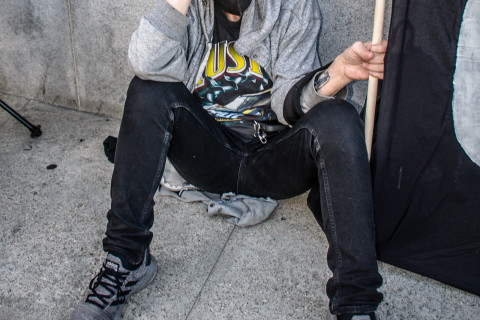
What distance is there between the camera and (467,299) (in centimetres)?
197

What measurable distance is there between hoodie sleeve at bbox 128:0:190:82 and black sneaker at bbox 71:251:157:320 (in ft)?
2.36

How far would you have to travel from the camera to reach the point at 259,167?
6.79ft

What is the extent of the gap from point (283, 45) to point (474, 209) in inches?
40.2

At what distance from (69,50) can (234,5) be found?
5.16 feet

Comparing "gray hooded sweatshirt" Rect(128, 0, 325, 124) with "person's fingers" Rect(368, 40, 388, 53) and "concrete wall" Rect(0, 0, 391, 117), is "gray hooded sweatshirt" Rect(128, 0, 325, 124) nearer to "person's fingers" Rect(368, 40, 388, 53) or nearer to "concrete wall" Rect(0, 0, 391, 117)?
"person's fingers" Rect(368, 40, 388, 53)

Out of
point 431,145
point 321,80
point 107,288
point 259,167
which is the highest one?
point 321,80

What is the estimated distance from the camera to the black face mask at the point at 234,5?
199 cm

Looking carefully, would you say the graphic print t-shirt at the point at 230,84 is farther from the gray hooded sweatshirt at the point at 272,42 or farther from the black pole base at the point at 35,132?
the black pole base at the point at 35,132

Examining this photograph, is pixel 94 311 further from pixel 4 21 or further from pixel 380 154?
pixel 4 21

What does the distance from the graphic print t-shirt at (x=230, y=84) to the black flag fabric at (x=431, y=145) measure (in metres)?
0.57

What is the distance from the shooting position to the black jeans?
1643 millimetres

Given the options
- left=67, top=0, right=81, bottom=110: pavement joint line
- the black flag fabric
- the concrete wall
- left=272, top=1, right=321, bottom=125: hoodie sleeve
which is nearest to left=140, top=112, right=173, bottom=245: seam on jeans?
left=272, top=1, right=321, bottom=125: hoodie sleeve

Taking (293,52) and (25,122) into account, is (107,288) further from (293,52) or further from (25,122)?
(25,122)

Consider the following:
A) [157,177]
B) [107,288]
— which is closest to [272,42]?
[157,177]
